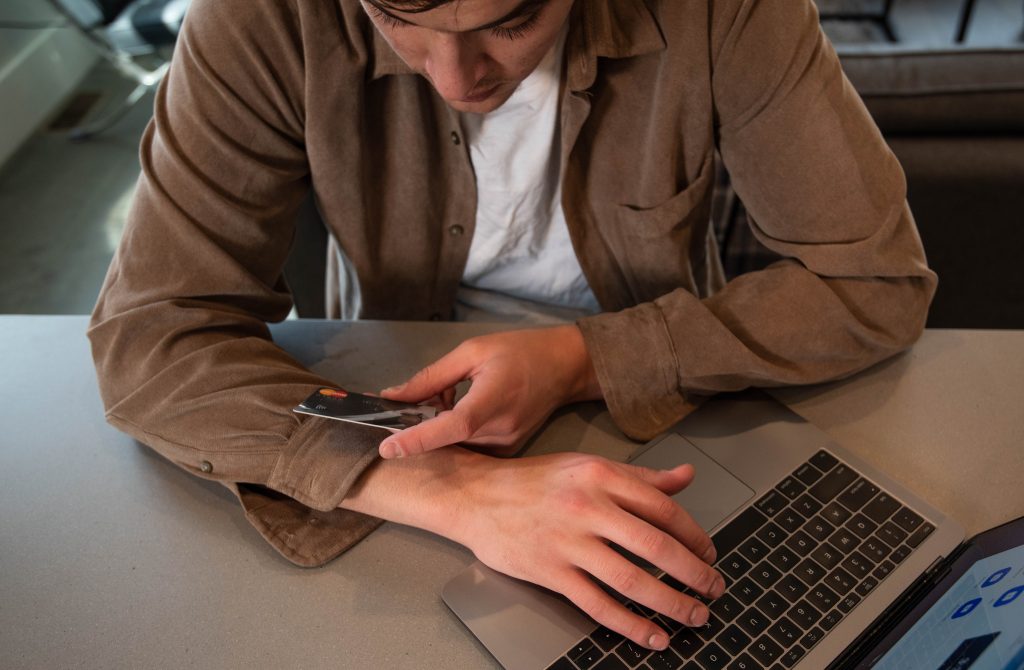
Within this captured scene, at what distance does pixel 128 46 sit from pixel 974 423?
10.6ft

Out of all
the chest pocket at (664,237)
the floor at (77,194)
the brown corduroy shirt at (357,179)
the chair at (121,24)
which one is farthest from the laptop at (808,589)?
the chair at (121,24)

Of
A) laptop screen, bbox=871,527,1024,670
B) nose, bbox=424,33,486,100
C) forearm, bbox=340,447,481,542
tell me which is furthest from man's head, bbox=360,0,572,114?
laptop screen, bbox=871,527,1024,670

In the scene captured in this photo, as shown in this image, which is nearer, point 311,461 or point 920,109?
point 311,461

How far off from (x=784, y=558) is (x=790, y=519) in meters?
0.04

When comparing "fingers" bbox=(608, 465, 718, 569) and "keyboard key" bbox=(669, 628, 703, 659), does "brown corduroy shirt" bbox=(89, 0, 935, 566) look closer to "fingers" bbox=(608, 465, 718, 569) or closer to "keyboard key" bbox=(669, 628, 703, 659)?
"fingers" bbox=(608, 465, 718, 569)

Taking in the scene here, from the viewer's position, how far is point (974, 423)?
82cm

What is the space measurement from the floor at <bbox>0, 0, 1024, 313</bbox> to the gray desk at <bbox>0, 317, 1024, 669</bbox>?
5.37 feet

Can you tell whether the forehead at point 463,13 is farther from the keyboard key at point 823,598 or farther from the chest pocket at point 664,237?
the keyboard key at point 823,598

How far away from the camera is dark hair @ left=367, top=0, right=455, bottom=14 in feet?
2.06

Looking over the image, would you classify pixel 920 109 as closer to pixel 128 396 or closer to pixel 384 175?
pixel 384 175

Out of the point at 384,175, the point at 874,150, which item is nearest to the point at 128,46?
the point at 384,175

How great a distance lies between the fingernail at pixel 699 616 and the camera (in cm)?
64

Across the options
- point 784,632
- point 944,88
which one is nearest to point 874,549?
point 784,632

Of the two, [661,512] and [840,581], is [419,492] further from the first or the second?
[840,581]
